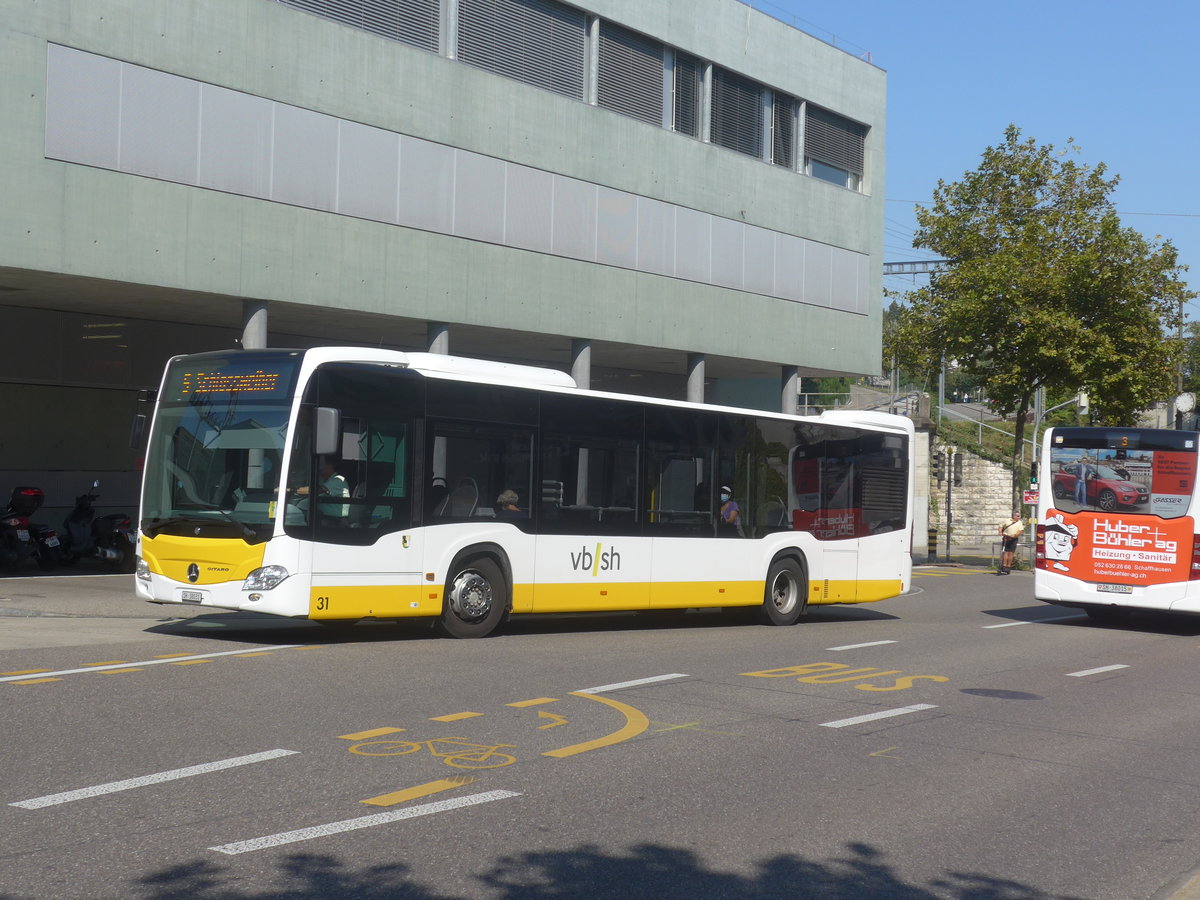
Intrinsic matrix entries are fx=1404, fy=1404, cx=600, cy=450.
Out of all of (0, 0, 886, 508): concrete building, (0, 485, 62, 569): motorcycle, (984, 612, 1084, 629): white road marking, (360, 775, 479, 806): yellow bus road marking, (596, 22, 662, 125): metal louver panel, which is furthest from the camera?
(596, 22, 662, 125): metal louver panel

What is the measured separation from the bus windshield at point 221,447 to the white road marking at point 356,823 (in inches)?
263

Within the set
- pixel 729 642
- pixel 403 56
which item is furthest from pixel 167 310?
pixel 729 642

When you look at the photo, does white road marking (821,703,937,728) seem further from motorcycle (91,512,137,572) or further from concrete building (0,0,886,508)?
motorcycle (91,512,137,572)

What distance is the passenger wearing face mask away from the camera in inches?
707

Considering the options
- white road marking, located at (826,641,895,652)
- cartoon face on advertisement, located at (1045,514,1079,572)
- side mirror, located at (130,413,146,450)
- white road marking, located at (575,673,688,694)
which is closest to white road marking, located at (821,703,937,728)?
white road marking, located at (575,673,688,694)

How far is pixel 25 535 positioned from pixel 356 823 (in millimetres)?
17972

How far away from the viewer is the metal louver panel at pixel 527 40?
90.0 ft

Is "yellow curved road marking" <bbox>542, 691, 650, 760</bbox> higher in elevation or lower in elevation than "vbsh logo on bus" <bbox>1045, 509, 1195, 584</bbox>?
lower

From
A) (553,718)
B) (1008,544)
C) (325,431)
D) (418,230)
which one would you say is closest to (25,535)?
(418,230)

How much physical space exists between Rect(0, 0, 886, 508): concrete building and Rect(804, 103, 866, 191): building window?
11cm

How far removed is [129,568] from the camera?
2436cm

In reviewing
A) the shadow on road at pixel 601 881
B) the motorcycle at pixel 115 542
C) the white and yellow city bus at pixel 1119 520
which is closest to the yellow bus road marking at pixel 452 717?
the shadow on road at pixel 601 881

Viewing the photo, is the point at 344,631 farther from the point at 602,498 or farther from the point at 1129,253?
the point at 1129,253

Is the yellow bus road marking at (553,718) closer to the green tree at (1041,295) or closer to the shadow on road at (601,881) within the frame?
the shadow on road at (601,881)
